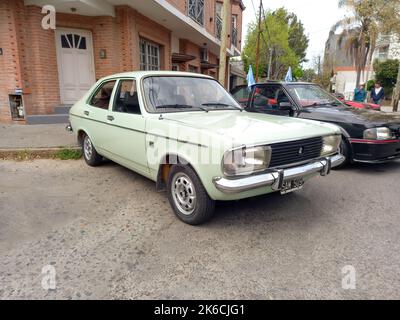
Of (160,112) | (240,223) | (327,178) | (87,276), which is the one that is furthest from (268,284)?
(327,178)

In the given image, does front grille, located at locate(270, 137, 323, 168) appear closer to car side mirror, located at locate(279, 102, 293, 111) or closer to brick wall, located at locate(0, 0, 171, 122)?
car side mirror, located at locate(279, 102, 293, 111)

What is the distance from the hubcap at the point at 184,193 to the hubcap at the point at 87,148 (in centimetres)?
255

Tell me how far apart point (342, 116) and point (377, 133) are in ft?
2.09

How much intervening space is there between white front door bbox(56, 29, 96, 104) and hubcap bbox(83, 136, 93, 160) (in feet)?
16.4

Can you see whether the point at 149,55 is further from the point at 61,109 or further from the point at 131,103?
the point at 131,103

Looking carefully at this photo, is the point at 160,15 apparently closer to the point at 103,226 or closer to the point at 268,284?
the point at 103,226

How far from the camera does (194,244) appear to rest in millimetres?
2807

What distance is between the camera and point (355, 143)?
496cm

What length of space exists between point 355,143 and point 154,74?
142 inches

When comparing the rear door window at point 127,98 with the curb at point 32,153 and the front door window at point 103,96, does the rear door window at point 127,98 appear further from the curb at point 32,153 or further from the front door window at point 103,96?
the curb at point 32,153

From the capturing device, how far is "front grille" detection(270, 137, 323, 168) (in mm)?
2904

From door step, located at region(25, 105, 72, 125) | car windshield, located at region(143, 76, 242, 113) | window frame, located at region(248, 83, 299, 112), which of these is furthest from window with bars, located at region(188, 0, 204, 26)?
car windshield, located at region(143, 76, 242, 113)

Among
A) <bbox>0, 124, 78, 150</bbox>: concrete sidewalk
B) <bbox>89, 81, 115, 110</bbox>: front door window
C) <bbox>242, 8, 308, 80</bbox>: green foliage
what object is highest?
<bbox>242, 8, 308, 80</bbox>: green foliage

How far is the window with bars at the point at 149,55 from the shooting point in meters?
10.9
